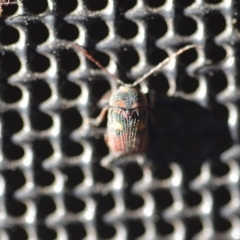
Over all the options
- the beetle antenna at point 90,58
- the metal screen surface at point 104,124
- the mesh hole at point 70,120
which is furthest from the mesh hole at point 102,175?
the beetle antenna at point 90,58

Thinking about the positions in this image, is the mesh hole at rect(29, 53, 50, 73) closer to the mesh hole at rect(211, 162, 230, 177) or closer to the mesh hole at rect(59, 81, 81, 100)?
the mesh hole at rect(59, 81, 81, 100)

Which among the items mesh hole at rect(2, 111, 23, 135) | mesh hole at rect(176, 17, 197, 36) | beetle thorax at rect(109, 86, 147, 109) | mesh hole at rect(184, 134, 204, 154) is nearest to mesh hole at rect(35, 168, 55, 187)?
mesh hole at rect(2, 111, 23, 135)

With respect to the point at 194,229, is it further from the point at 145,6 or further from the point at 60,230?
the point at 145,6

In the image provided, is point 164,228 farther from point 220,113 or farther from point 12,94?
point 12,94

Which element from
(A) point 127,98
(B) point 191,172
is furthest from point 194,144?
(A) point 127,98

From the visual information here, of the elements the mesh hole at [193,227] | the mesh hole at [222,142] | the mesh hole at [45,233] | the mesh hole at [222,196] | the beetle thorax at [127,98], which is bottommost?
the mesh hole at [193,227]

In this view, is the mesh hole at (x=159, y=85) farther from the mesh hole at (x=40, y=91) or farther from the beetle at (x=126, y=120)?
the mesh hole at (x=40, y=91)
